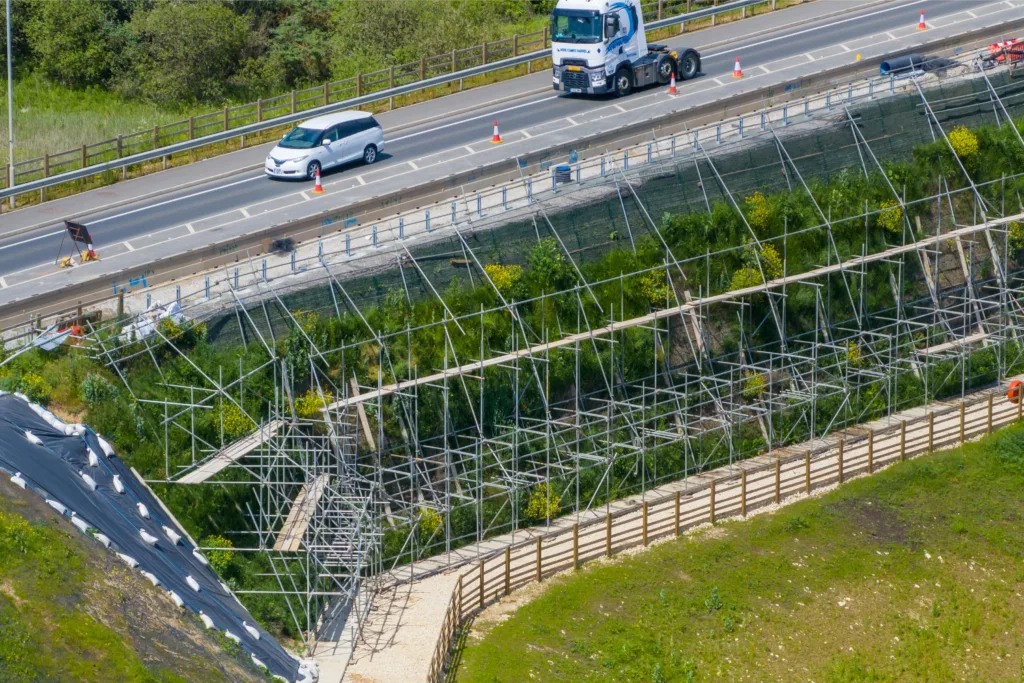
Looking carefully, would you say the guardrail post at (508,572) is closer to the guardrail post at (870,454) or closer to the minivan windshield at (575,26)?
the guardrail post at (870,454)

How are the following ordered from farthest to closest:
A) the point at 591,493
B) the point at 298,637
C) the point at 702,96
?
the point at 702,96
the point at 591,493
the point at 298,637

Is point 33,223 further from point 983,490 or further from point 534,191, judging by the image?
point 983,490

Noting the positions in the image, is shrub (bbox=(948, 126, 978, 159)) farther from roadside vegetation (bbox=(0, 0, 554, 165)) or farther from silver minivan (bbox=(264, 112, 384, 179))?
roadside vegetation (bbox=(0, 0, 554, 165))

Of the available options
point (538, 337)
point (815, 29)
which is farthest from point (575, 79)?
point (538, 337)

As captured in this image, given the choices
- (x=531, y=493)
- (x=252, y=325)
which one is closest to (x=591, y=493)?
(x=531, y=493)

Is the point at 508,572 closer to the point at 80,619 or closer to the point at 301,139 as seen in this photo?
the point at 80,619
